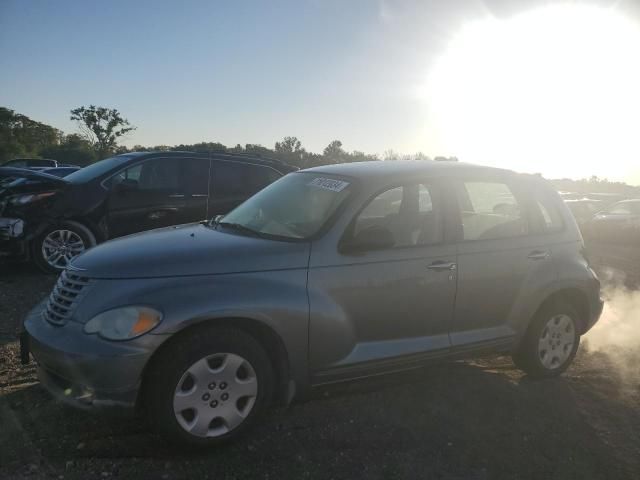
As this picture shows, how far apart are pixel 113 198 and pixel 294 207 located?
14.6 ft

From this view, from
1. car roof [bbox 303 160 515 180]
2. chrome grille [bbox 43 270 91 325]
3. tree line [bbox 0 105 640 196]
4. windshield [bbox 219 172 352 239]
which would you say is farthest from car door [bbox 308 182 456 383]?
tree line [bbox 0 105 640 196]

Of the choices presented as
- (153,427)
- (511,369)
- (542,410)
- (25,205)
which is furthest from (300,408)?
(25,205)

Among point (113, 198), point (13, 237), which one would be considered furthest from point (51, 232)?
point (113, 198)

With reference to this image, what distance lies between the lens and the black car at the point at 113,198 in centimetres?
715

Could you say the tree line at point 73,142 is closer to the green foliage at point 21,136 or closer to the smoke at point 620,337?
the green foliage at point 21,136

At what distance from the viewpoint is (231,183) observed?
8.05 meters

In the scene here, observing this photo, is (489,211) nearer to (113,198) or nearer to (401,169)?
(401,169)

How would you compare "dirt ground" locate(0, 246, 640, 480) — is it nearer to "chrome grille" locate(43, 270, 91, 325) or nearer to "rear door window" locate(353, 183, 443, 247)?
"chrome grille" locate(43, 270, 91, 325)

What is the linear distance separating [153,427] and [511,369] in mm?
3302

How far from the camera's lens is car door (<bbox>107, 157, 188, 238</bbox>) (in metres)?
7.48

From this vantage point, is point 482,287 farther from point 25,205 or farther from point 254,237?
point 25,205

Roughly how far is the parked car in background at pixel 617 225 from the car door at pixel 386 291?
12.8m

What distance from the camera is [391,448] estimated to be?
3336mm

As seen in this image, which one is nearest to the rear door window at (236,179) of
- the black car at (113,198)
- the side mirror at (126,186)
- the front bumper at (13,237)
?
the black car at (113,198)
